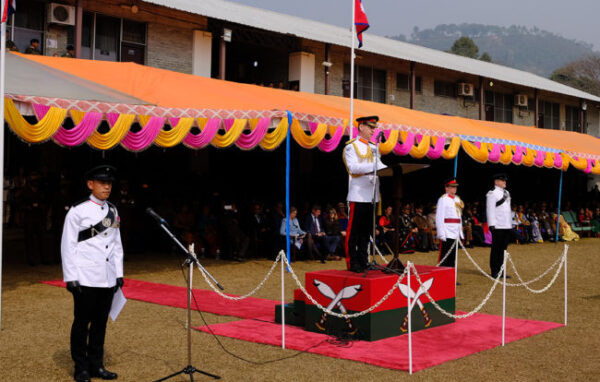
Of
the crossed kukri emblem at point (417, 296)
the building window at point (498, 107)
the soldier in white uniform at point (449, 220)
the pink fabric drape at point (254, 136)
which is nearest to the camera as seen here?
the crossed kukri emblem at point (417, 296)

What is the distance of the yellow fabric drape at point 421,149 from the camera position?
51.7 feet

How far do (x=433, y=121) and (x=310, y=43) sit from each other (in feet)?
18.2

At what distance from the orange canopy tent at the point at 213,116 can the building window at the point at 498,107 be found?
10.6m

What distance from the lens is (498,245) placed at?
12.3 m

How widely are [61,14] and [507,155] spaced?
1256 cm

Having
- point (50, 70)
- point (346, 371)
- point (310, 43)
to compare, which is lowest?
point (346, 371)

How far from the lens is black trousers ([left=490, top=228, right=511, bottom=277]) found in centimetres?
1213

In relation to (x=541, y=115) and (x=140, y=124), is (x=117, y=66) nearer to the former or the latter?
(x=140, y=124)

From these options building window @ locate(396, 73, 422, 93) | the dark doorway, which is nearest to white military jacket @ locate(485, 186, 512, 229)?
the dark doorway

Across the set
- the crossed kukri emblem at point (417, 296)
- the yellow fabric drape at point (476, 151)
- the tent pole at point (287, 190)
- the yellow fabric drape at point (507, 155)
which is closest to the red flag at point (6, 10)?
the crossed kukri emblem at point (417, 296)

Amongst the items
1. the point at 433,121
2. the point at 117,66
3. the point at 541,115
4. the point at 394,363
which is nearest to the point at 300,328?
the point at 394,363

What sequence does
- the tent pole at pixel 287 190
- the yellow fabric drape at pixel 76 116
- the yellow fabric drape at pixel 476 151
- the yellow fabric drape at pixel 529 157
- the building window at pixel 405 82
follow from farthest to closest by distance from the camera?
the building window at pixel 405 82, the yellow fabric drape at pixel 529 157, the yellow fabric drape at pixel 476 151, the tent pole at pixel 287 190, the yellow fabric drape at pixel 76 116

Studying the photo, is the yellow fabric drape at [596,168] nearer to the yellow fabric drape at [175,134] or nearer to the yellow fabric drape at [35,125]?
the yellow fabric drape at [175,134]

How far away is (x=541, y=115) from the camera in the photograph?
1286 inches
